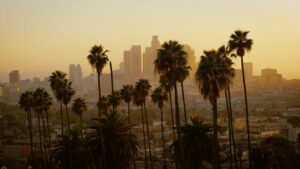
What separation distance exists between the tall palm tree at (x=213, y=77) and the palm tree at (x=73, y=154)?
1323 cm

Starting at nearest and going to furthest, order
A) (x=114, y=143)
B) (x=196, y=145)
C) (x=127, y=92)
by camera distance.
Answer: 1. (x=196, y=145)
2. (x=114, y=143)
3. (x=127, y=92)

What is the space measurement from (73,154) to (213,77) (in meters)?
16.3

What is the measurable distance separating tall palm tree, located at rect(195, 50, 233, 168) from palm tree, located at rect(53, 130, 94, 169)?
13.2m

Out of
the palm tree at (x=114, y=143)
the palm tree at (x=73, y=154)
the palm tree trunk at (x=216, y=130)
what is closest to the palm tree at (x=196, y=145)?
the palm tree trunk at (x=216, y=130)

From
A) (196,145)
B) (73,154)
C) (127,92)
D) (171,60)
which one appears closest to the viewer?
(171,60)

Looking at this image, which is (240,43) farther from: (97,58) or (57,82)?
(57,82)

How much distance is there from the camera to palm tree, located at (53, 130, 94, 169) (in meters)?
44.5

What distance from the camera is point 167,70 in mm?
39281

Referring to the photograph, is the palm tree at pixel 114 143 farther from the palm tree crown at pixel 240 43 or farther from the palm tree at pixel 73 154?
the palm tree crown at pixel 240 43

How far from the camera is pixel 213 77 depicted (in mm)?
37875

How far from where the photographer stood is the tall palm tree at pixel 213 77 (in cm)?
3766

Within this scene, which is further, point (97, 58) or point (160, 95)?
point (160, 95)

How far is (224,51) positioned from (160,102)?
1877cm

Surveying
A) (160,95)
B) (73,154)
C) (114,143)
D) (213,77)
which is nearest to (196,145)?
(213,77)
